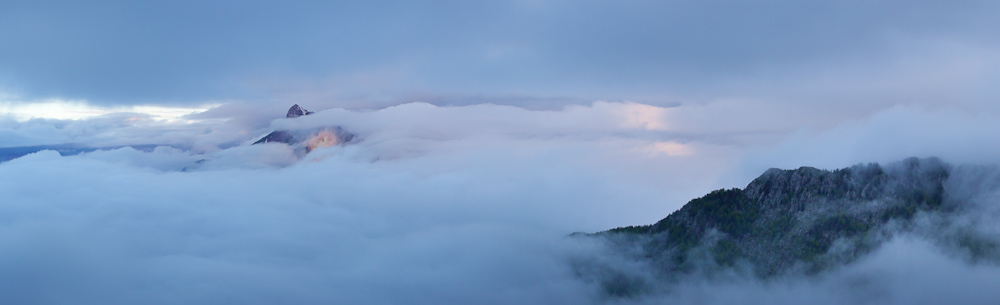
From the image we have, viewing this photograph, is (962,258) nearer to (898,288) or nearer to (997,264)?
(997,264)

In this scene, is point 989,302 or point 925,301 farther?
point 925,301

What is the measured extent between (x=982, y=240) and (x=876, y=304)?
56005 mm

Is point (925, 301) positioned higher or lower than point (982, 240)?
lower

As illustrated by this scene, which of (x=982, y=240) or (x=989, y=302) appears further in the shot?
(x=982, y=240)

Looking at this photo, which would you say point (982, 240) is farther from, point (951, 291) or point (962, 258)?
point (951, 291)

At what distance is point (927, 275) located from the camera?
19975 cm

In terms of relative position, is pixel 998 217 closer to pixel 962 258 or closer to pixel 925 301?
pixel 962 258

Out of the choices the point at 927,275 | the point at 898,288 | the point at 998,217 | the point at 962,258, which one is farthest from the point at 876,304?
the point at 998,217

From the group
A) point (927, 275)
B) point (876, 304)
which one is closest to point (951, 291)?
point (927, 275)

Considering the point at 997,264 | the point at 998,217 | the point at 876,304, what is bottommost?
the point at 876,304

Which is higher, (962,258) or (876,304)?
(962,258)

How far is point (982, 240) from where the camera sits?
198 metres

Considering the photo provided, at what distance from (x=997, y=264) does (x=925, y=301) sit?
32759mm

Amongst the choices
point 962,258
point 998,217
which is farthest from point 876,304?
point 998,217
